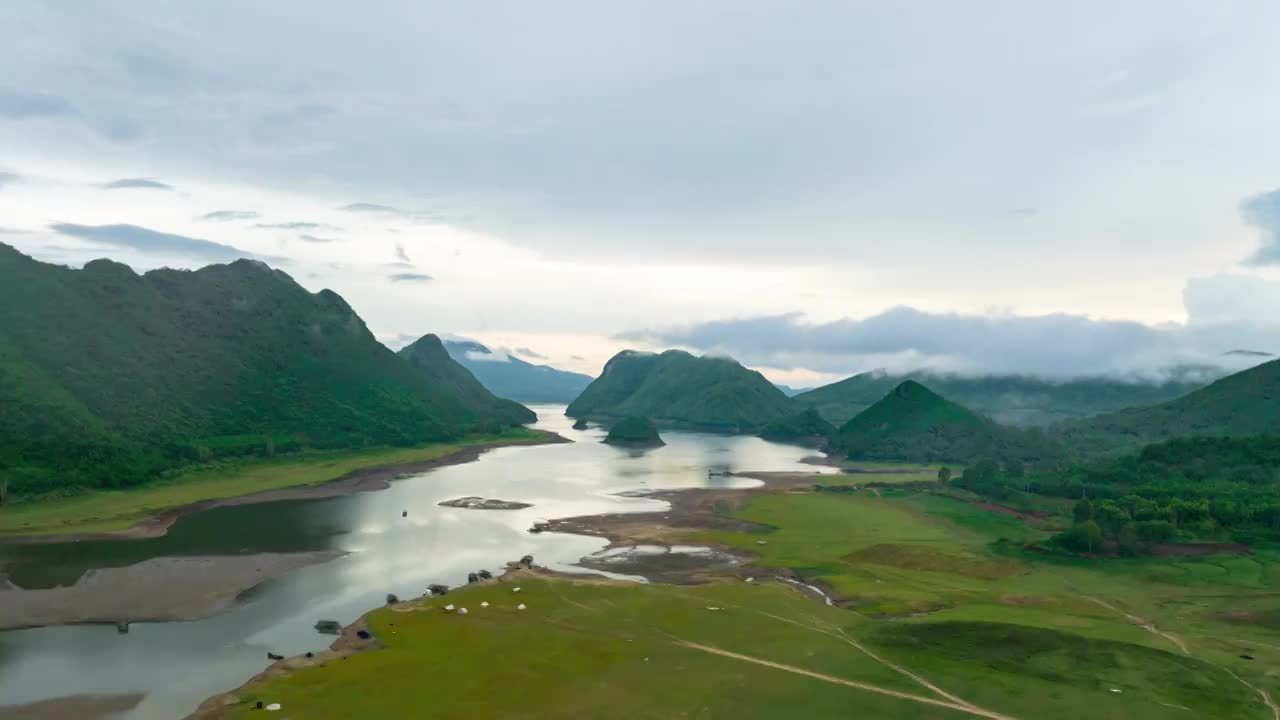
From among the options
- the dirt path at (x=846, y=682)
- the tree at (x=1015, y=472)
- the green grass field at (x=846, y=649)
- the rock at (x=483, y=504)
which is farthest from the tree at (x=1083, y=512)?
the rock at (x=483, y=504)

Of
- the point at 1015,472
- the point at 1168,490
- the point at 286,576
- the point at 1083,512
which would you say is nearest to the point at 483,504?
the point at 286,576

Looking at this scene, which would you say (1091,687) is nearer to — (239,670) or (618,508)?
(239,670)

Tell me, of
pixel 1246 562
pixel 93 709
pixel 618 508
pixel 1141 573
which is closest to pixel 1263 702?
pixel 1141 573

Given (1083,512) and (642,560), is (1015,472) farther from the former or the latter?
(642,560)

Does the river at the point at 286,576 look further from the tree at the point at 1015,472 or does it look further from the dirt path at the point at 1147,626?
the tree at the point at 1015,472

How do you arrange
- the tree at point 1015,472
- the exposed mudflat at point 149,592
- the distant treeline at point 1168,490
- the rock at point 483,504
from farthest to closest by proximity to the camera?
the tree at point 1015,472, the rock at point 483,504, the distant treeline at point 1168,490, the exposed mudflat at point 149,592

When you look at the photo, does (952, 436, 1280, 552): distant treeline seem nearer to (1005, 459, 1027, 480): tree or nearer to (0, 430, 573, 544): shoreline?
(1005, 459, 1027, 480): tree

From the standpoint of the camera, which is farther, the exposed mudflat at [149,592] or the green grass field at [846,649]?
the exposed mudflat at [149,592]

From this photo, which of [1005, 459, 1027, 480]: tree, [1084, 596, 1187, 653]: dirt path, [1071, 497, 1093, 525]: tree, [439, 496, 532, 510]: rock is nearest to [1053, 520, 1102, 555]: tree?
[1071, 497, 1093, 525]: tree
